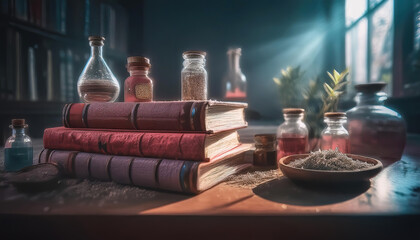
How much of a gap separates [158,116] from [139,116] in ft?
0.17

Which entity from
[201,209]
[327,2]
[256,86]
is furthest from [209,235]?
[327,2]

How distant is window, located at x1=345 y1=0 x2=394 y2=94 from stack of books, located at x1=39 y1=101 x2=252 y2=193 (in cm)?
184

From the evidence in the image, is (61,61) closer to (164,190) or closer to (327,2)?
(164,190)

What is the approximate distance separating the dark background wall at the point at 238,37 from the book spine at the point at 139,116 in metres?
2.06

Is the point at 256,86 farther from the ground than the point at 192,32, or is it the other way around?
the point at 192,32

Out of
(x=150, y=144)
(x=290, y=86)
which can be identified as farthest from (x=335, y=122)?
(x=290, y=86)

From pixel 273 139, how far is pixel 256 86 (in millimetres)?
2068

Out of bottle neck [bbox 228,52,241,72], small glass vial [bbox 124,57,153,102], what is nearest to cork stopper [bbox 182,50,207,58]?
small glass vial [bbox 124,57,153,102]

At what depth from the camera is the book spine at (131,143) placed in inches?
20.1

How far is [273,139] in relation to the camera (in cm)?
71

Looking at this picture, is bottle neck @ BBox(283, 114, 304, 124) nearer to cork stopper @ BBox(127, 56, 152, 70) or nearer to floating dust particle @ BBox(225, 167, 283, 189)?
floating dust particle @ BBox(225, 167, 283, 189)

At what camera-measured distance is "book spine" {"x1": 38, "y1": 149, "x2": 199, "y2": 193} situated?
49cm

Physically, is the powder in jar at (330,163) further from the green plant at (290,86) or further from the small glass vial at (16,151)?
the green plant at (290,86)

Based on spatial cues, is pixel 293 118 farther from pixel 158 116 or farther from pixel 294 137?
pixel 158 116
